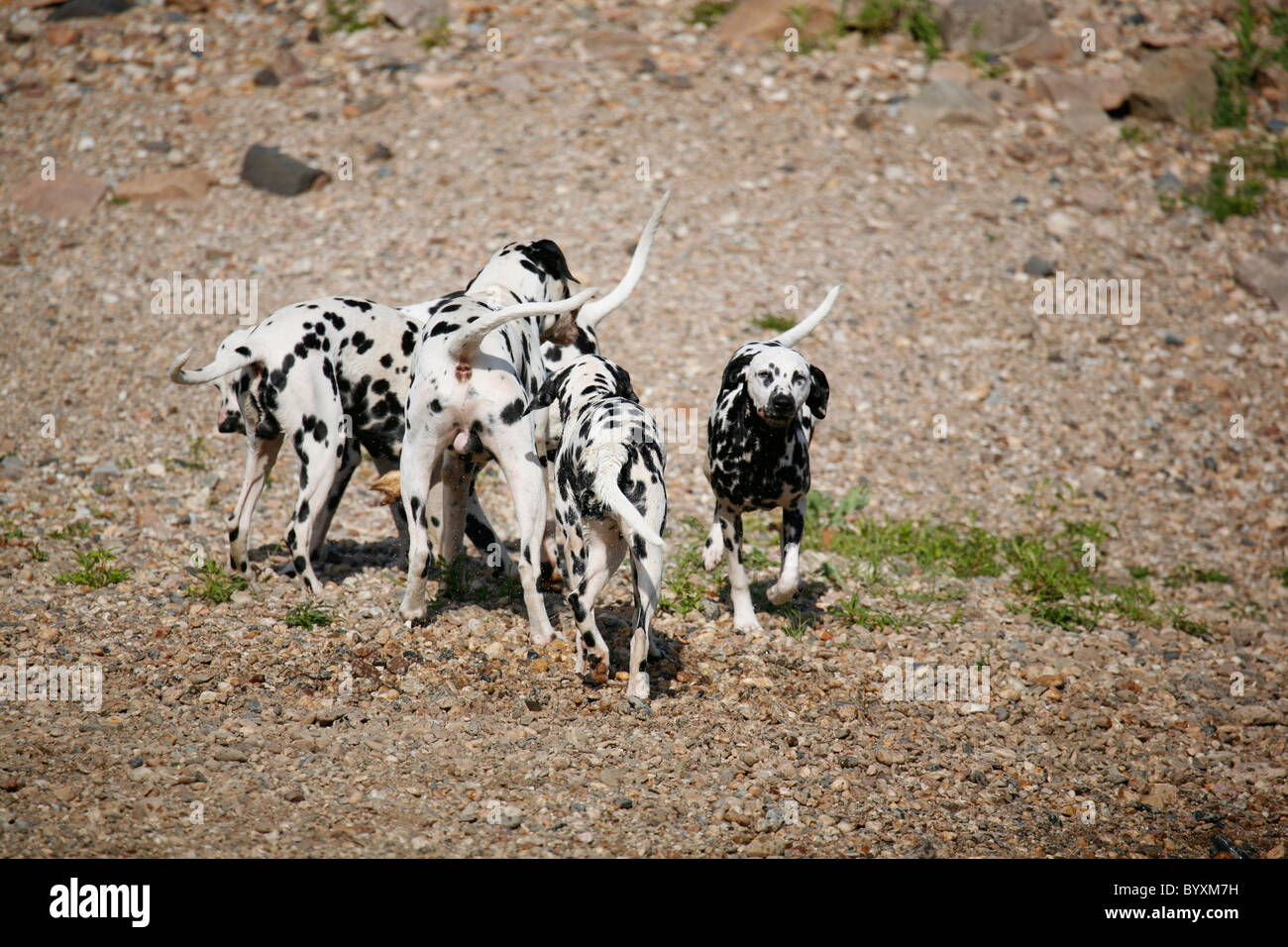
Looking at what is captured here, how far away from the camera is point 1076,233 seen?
1283cm

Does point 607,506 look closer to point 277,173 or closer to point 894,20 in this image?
point 277,173

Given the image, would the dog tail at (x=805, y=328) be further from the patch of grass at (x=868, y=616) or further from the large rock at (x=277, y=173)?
the large rock at (x=277, y=173)

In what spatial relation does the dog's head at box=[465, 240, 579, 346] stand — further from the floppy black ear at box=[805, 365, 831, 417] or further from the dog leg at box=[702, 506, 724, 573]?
the floppy black ear at box=[805, 365, 831, 417]

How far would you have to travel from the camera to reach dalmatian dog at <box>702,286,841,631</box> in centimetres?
648

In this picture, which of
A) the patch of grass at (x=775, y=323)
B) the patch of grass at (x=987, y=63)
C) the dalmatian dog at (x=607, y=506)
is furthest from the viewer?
the patch of grass at (x=987, y=63)

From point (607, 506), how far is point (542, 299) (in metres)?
2.38

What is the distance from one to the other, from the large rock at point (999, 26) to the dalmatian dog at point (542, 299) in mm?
9721

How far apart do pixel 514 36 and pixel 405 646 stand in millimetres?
11238

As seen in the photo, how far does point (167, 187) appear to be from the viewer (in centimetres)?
1330

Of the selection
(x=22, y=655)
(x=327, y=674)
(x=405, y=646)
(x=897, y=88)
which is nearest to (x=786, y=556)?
(x=405, y=646)

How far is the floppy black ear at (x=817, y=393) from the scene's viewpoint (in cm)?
680

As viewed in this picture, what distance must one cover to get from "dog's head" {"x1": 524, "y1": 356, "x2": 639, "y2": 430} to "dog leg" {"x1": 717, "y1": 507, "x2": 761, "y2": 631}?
106 centimetres

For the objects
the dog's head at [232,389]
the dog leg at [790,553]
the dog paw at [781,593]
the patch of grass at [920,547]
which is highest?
the dog's head at [232,389]

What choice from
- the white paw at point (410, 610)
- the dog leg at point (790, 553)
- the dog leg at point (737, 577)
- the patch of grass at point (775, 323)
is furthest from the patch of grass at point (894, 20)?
the white paw at point (410, 610)
